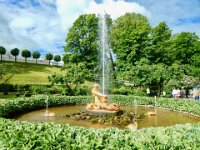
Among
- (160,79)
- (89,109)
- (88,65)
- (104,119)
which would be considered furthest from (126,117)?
(88,65)

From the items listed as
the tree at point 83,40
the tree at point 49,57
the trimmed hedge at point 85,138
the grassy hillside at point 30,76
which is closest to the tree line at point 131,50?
the tree at point 83,40

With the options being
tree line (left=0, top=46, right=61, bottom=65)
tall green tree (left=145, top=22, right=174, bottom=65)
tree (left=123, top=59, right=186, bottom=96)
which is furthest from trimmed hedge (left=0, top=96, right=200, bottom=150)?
tree line (left=0, top=46, right=61, bottom=65)

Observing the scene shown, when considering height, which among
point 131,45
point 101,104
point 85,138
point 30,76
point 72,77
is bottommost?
point 85,138

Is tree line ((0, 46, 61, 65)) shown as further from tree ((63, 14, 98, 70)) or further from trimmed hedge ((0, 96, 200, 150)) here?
trimmed hedge ((0, 96, 200, 150))

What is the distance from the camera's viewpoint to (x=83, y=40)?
149ft

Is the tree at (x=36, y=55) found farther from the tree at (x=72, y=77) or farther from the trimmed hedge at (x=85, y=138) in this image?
the trimmed hedge at (x=85, y=138)

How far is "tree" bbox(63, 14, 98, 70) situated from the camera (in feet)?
151

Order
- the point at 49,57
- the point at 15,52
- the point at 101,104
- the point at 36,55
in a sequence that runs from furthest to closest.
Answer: the point at 49,57, the point at 36,55, the point at 15,52, the point at 101,104

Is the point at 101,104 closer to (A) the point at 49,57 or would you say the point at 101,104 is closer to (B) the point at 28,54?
(B) the point at 28,54

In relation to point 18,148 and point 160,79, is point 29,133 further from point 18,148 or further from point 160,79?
point 160,79

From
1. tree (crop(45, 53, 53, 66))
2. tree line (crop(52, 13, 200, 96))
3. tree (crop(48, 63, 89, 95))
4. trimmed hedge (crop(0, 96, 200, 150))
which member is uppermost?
tree (crop(45, 53, 53, 66))

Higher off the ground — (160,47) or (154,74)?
(160,47)

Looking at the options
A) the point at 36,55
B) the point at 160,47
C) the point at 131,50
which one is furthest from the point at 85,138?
the point at 36,55

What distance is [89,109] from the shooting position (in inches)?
Result: 829
